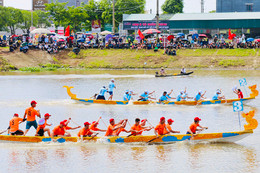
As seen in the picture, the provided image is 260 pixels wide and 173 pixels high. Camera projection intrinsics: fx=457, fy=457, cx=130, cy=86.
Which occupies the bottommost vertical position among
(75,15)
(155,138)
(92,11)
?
(155,138)

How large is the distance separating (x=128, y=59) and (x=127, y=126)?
32.8m

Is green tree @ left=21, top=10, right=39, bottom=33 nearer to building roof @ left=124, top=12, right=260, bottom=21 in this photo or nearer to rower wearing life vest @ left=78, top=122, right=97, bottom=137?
building roof @ left=124, top=12, right=260, bottom=21

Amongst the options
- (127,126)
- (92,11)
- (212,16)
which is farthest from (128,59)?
(92,11)

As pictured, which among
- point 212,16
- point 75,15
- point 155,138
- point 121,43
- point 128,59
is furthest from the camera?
point 75,15

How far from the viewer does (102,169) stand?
17203 millimetres

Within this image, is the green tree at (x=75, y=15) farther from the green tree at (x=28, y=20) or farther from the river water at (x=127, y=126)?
the river water at (x=127, y=126)

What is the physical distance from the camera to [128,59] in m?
56.8

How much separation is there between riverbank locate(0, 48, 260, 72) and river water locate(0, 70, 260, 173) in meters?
6.03

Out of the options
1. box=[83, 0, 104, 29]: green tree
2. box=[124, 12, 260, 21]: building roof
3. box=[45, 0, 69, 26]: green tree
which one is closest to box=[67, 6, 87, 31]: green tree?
box=[45, 0, 69, 26]: green tree

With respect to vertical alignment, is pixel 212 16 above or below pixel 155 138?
above

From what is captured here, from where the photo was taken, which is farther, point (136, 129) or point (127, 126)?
point (127, 126)

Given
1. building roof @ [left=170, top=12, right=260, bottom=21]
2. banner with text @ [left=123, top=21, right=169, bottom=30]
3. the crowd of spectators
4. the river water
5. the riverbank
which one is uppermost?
building roof @ [left=170, top=12, right=260, bottom=21]

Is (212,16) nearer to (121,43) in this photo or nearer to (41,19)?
(121,43)

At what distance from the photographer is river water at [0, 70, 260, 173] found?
17609mm
